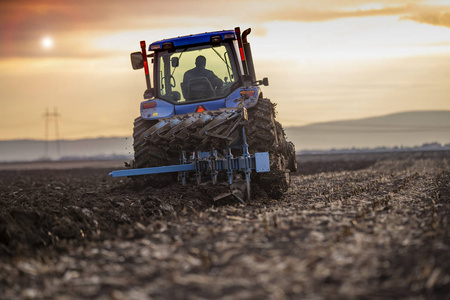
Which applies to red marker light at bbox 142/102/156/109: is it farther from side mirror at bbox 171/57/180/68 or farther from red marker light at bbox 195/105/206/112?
side mirror at bbox 171/57/180/68

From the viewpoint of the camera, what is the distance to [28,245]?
834cm

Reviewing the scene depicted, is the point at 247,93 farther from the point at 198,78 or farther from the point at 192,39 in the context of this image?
the point at 192,39

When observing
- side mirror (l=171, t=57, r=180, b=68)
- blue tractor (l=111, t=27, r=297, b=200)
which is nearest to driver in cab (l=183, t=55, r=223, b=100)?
blue tractor (l=111, t=27, r=297, b=200)

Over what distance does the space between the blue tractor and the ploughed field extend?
55.4 inches

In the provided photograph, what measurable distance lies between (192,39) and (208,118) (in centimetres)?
227

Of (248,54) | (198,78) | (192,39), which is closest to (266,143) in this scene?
(198,78)

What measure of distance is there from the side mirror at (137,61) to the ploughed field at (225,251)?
419cm

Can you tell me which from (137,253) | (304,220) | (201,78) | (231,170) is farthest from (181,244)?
(201,78)

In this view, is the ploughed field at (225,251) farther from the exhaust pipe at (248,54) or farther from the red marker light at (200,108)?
the exhaust pipe at (248,54)

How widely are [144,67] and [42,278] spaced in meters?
8.59

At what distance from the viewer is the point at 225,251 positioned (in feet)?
22.2

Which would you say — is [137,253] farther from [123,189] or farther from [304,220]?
[123,189]

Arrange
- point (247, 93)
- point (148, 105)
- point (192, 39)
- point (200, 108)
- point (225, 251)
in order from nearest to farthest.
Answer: point (225, 251), point (247, 93), point (200, 108), point (148, 105), point (192, 39)

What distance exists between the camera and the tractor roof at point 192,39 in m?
13.5
